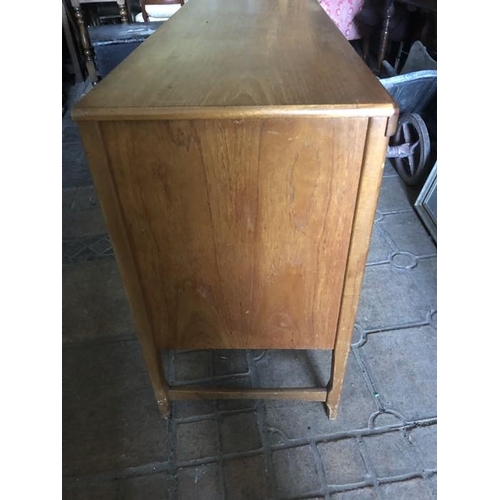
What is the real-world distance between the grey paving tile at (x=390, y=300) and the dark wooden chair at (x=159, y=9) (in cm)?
229

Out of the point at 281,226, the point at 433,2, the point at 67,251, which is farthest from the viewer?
the point at 433,2

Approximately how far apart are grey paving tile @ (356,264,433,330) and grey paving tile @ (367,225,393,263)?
0.05 m

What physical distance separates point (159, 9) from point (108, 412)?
264 centimetres

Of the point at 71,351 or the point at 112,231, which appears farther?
the point at 71,351

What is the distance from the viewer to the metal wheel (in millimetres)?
1819

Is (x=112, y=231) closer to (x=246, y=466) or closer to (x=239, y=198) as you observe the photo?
(x=239, y=198)

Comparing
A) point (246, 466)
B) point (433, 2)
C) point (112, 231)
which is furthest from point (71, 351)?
point (433, 2)

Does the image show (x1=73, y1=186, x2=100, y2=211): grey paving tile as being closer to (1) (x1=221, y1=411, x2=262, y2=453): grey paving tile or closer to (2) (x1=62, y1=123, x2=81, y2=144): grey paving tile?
(2) (x1=62, y1=123, x2=81, y2=144): grey paving tile

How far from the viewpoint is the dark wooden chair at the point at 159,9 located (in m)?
2.79

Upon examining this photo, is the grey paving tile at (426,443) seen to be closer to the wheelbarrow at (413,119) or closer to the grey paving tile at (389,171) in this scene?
the wheelbarrow at (413,119)

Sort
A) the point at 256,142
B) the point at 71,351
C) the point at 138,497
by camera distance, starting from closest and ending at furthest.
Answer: the point at 256,142 < the point at 138,497 < the point at 71,351

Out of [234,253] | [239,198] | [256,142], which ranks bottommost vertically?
[234,253]

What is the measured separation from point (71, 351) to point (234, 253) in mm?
816

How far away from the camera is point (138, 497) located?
0.99m
